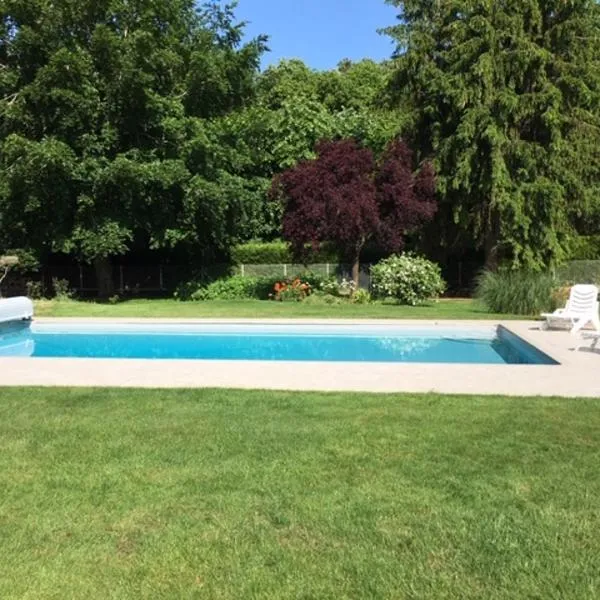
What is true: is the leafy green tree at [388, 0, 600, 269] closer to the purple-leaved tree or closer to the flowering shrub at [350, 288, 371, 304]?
the purple-leaved tree

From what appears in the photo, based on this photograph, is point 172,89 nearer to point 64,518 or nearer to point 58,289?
point 58,289

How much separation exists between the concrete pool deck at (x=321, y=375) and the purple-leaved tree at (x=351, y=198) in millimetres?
10789

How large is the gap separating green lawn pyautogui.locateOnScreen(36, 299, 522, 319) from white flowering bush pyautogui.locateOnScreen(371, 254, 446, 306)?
23.5 inches

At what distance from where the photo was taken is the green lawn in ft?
59.1

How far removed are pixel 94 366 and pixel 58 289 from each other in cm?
1751

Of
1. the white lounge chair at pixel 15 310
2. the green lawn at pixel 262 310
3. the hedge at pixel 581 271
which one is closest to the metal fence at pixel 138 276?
the green lawn at pixel 262 310

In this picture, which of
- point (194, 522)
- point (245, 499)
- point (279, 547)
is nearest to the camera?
point (279, 547)

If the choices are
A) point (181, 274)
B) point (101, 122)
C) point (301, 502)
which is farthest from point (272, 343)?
point (181, 274)

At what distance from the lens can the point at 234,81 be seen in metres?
26.1

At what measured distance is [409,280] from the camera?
70.7ft

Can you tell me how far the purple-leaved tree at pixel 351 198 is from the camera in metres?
20.6

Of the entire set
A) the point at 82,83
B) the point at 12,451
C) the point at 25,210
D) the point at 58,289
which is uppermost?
the point at 82,83

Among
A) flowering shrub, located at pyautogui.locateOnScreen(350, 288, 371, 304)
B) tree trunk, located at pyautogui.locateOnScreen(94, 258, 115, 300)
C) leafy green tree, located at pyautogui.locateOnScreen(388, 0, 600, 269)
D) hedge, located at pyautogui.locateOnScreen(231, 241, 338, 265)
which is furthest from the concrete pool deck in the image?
hedge, located at pyautogui.locateOnScreen(231, 241, 338, 265)

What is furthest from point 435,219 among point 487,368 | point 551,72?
point 487,368
